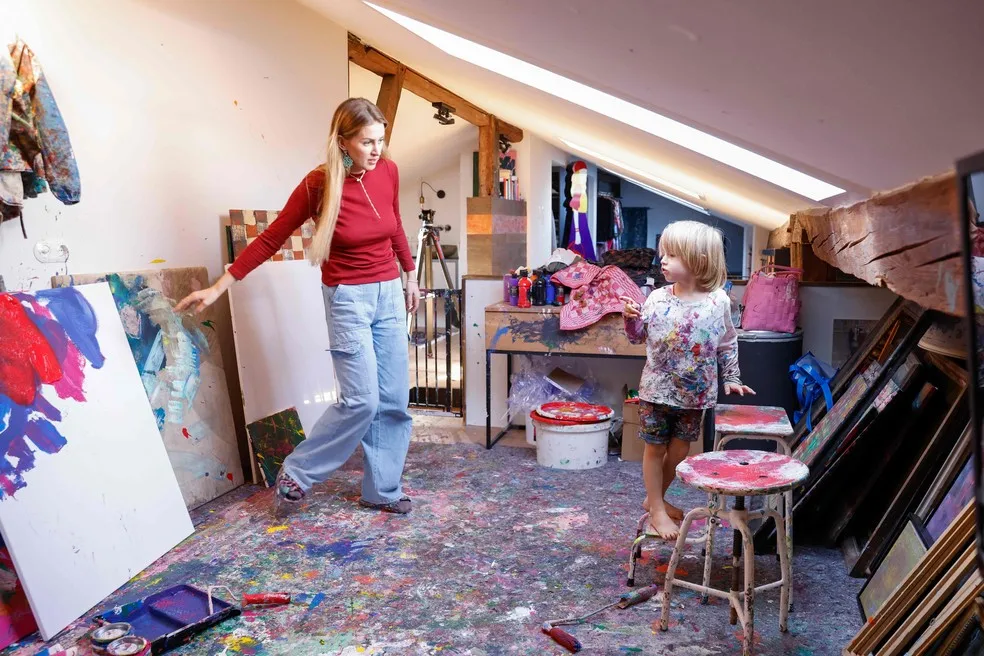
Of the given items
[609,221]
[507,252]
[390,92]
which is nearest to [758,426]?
[390,92]

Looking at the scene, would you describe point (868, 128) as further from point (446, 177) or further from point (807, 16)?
point (446, 177)

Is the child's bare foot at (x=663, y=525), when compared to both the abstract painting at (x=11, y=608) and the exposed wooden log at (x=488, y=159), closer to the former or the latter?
the abstract painting at (x=11, y=608)

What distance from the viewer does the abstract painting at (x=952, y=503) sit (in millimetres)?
1811

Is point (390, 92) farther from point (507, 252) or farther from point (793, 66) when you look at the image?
point (793, 66)

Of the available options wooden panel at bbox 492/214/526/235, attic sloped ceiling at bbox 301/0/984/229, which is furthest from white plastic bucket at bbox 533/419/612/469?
wooden panel at bbox 492/214/526/235

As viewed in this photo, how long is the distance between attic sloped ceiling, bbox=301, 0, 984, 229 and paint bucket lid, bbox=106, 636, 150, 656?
1715 mm

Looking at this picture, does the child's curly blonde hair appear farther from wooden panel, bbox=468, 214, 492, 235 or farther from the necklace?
wooden panel, bbox=468, 214, 492, 235

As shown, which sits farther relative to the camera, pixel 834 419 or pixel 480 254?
pixel 480 254

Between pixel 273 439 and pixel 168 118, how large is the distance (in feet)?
4.65

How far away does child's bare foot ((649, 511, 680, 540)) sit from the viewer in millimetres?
2461

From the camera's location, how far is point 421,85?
5.79 meters

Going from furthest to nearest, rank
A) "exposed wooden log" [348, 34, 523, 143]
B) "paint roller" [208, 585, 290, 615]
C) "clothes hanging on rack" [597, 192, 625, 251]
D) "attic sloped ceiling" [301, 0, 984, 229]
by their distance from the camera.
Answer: "clothes hanging on rack" [597, 192, 625, 251]
"exposed wooden log" [348, 34, 523, 143]
"paint roller" [208, 585, 290, 615]
"attic sloped ceiling" [301, 0, 984, 229]

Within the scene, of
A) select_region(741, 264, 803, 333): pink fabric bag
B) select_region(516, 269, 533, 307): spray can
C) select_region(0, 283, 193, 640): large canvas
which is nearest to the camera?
select_region(0, 283, 193, 640): large canvas

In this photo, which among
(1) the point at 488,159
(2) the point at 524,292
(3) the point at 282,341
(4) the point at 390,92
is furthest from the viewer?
(1) the point at 488,159
